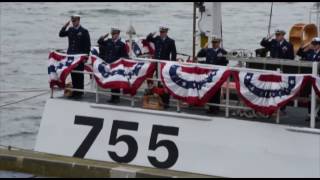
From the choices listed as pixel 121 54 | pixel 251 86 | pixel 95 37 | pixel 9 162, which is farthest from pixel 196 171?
pixel 95 37

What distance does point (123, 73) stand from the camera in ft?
47.8

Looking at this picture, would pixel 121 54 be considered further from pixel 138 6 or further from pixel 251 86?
pixel 138 6

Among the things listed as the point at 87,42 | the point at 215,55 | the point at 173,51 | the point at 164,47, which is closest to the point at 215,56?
the point at 215,55

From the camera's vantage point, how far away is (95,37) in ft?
124

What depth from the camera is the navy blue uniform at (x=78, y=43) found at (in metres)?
15.5

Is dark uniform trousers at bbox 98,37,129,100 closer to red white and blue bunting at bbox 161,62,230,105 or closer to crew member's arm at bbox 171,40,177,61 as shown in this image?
crew member's arm at bbox 171,40,177,61

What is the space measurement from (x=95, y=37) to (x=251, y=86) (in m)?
24.9

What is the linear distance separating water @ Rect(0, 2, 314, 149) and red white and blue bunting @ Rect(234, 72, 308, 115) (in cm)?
1031

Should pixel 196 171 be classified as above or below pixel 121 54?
below

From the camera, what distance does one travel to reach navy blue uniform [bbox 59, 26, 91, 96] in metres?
15.5

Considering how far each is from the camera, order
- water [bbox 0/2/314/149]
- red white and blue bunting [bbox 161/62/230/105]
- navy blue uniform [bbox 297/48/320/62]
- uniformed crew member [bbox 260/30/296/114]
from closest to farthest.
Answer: red white and blue bunting [bbox 161/62/230/105] → navy blue uniform [bbox 297/48/320/62] → uniformed crew member [bbox 260/30/296/114] → water [bbox 0/2/314/149]

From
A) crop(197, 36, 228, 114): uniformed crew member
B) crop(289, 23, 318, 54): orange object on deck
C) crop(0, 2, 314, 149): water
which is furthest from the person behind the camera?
crop(0, 2, 314, 149): water

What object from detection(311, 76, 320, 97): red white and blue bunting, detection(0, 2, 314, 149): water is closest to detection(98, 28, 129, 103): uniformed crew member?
detection(311, 76, 320, 97): red white and blue bunting

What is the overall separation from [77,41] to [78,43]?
4cm
